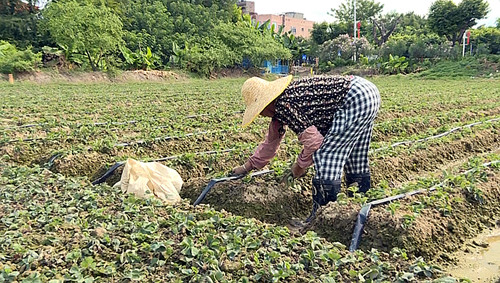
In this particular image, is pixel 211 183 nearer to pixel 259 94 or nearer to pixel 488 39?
pixel 259 94

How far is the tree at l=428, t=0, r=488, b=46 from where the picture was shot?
31.9 metres

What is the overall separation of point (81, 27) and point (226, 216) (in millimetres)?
23381

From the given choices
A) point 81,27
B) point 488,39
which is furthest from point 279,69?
point 81,27

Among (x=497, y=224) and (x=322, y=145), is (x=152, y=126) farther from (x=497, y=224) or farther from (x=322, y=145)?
(x=497, y=224)

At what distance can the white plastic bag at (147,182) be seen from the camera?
4711mm

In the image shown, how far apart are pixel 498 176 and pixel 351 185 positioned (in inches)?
72.8

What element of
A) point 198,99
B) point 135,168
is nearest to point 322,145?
point 135,168

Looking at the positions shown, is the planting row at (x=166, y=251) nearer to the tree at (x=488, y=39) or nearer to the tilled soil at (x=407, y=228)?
the tilled soil at (x=407, y=228)

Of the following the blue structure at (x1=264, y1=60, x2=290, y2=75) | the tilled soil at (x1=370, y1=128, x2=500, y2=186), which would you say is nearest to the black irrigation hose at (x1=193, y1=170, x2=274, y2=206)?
the tilled soil at (x1=370, y1=128, x2=500, y2=186)

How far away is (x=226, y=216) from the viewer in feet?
12.4

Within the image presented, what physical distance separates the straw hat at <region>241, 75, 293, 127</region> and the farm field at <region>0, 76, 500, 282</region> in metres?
0.88

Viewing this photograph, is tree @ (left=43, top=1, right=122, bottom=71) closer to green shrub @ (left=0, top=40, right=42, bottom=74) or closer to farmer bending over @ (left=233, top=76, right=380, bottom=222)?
green shrub @ (left=0, top=40, right=42, bottom=74)

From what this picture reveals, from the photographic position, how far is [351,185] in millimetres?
4570

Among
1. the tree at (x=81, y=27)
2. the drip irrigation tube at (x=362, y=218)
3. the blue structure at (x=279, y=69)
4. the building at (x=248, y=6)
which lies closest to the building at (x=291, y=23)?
the building at (x=248, y=6)
